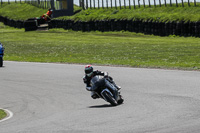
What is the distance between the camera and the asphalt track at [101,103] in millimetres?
9055

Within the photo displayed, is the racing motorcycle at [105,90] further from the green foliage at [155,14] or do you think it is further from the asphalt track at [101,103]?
the green foliage at [155,14]

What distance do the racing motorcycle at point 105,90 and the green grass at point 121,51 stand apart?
823cm

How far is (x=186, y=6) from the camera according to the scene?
44.0 m

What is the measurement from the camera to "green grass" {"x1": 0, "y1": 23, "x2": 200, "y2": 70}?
23.6 metres

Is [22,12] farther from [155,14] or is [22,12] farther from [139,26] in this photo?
[155,14]

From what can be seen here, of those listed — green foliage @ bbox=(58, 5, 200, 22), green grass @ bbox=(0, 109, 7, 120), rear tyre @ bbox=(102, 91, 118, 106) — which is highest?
green foliage @ bbox=(58, 5, 200, 22)

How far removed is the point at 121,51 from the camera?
30.2 metres

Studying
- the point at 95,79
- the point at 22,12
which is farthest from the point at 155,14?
the point at 22,12

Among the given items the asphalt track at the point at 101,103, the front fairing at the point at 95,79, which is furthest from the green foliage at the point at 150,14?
the front fairing at the point at 95,79

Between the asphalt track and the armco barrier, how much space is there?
50.5ft

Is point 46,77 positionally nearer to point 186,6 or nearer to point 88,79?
point 88,79

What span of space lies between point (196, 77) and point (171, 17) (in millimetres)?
21514

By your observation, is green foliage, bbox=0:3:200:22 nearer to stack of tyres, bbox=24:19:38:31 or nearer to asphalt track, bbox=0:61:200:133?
stack of tyres, bbox=24:19:38:31

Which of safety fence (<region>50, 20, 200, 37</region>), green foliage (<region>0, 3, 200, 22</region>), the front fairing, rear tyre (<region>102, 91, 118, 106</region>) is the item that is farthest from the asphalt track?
green foliage (<region>0, 3, 200, 22</region>)
